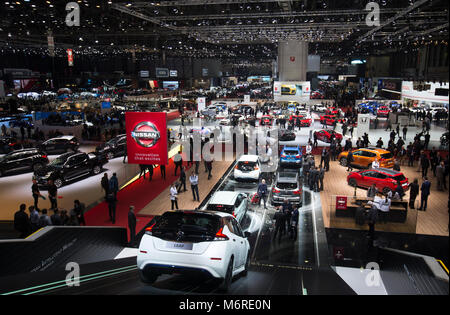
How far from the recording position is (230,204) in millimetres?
11484

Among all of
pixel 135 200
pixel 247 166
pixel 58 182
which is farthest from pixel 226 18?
pixel 135 200

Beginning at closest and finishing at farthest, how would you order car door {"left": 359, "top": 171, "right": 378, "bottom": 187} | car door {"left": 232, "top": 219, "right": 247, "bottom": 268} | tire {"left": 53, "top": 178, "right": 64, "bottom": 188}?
car door {"left": 232, "top": 219, "right": 247, "bottom": 268}, car door {"left": 359, "top": 171, "right": 378, "bottom": 187}, tire {"left": 53, "top": 178, "right": 64, "bottom": 188}

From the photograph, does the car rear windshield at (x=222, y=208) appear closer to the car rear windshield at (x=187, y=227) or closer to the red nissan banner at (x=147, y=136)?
the red nissan banner at (x=147, y=136)

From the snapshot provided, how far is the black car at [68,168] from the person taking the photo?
15.7 m

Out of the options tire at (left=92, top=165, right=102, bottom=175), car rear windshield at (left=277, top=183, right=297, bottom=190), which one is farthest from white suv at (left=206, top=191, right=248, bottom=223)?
tire at (left=92, top=165, right=102, bottom=175)

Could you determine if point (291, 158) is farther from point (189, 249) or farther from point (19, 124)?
point (19, 124)

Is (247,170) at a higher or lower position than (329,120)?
lower

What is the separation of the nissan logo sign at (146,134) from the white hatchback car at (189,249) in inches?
275

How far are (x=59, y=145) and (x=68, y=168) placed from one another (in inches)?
283

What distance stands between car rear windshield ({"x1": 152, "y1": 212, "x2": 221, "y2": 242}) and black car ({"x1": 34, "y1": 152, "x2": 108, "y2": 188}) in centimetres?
1169

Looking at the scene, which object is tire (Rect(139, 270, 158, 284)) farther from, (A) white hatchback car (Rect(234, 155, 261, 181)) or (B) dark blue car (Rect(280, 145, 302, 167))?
(B) dark blue car (Rect(280, 145, 302, 167))

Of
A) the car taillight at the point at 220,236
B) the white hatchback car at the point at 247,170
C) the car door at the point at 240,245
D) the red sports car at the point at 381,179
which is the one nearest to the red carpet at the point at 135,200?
the white hatchback car at the point at 247,170

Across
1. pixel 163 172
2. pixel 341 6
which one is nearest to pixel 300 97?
pixel 341 6

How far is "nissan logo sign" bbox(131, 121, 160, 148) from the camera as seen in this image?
1197 centimetres
